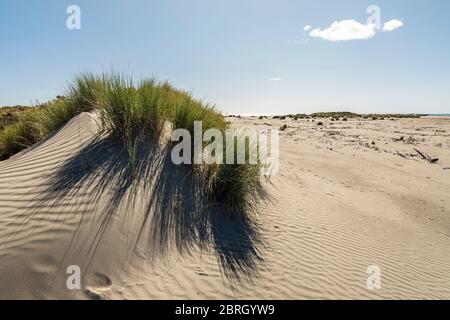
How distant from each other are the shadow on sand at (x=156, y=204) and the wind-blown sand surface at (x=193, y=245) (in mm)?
19

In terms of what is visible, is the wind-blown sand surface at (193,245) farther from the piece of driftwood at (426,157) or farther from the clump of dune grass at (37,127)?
the piece of driftwood at (426,157)

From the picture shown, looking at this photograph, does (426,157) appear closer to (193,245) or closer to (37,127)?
(193,245)

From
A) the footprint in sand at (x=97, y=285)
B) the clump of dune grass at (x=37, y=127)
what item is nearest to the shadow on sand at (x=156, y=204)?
the footprint in sand at (x=97, y=285)

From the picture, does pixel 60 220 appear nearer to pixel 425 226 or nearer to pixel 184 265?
pixel 184 265

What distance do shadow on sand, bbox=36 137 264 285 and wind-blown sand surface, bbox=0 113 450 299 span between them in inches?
0.7

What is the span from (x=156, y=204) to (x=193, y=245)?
786 mm

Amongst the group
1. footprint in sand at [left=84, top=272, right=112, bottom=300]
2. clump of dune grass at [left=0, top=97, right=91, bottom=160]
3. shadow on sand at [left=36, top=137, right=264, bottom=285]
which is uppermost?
clump of dune grass at [left=0, top=97, right=91, bottom=160]

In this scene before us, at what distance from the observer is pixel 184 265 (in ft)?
11.8

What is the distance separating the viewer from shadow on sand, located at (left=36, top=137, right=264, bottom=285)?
12.4 feet

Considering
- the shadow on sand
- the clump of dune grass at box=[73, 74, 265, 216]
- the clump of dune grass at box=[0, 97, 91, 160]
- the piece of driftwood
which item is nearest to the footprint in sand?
the shadow on sand

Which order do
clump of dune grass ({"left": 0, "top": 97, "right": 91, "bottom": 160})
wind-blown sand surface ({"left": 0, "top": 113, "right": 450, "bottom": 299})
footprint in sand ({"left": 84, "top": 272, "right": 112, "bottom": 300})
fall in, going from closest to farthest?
footprint in sand ({"left": 84, "top": 272, "right": 112, "bottom": 300}) → wind-blown sand surface ({"left": 0, "top": 113, "right": 450, "bottom": 299}) → clump of dune grass ({"left": 0, "top": 97, "right": 91, "bottom": 160})

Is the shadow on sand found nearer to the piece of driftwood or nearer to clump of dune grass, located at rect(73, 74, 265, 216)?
clump of dune grass, located at rect(73, 74, 265, 216)

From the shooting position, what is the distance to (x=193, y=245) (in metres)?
3.96

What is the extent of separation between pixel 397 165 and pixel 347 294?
24.1 ft
